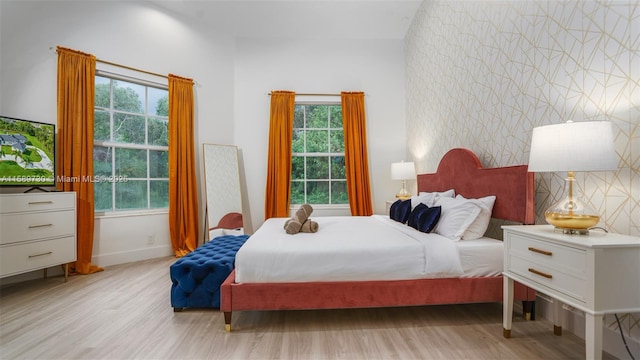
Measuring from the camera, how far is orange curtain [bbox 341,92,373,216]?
14.6ft

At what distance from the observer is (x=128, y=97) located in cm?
368

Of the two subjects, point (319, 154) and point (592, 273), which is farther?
point (319, 154)

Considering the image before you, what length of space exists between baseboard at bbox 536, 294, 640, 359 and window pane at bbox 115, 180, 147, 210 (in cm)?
440

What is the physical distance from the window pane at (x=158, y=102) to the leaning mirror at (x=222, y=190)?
29.3 inches

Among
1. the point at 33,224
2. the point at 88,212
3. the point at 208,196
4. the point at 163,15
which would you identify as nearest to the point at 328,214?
the point at 208,196

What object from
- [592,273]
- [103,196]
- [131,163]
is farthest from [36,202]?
[592,273]

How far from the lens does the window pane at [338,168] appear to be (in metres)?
4.68

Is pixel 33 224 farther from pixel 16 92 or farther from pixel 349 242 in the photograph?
pixel 349 242

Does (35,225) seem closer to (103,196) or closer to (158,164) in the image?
(103,196)

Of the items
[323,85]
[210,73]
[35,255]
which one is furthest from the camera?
[323,85]

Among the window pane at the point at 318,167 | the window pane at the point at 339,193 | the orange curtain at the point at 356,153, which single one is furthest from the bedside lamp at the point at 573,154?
the window pane at the point at 318,167

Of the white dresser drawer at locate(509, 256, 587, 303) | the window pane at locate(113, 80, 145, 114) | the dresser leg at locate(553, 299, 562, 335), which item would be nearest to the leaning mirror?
the window pane at locate(113, 80, 145, 114)

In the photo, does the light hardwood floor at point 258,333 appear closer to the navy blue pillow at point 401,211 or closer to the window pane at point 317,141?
the navy blue pillow at point 401,211

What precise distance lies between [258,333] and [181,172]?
2.75m
